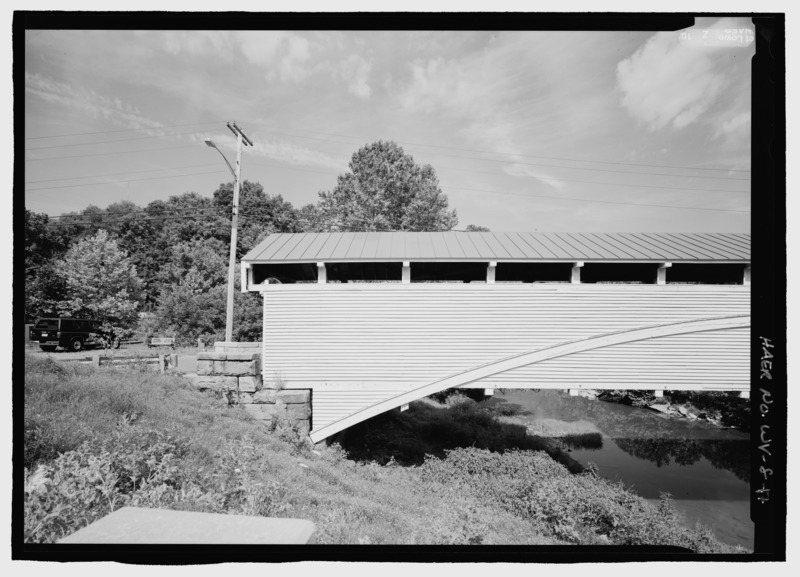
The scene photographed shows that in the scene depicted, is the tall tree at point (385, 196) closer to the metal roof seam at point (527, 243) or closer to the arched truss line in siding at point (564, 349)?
the metal roof seam at point (527, 243)

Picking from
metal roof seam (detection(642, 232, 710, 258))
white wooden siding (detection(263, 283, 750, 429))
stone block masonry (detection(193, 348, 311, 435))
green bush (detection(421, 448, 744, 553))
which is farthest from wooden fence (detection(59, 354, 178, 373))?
metal roof seam (detection(642, 232, 710, 258))

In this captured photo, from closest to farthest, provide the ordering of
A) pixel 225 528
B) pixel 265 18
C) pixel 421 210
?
pixel 225 528
pixel 265 18
pixel 421 210

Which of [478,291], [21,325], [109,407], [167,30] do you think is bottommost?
[109,407]

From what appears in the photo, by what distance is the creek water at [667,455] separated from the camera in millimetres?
7621

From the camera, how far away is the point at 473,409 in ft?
42.7

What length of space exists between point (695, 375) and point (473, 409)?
7.91 m

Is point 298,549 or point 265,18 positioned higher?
point 265,18

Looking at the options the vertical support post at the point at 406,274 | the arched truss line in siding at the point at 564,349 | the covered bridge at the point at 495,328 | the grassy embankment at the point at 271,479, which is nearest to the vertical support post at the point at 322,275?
the covered bridge at the point at 495,328

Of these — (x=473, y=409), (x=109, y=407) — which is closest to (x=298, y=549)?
(x=109, y=407)

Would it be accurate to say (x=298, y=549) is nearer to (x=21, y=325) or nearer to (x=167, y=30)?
(x=21, y=325)

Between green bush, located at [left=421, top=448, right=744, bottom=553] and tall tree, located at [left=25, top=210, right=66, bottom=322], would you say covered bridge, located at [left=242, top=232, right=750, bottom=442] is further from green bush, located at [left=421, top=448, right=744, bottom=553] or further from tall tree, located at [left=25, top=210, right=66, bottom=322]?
tall tree, located at [left=25, top=210, right=66, bottom=322]

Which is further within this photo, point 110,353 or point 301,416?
point 110,353

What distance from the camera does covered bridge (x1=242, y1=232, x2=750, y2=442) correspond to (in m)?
6.49

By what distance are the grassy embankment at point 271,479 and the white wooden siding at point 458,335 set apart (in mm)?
1609
